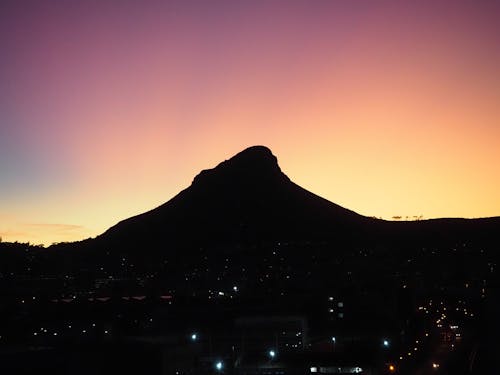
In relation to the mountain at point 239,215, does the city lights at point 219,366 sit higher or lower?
lower

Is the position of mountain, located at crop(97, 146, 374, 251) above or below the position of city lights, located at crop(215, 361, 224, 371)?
above

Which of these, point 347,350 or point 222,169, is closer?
point 347,350

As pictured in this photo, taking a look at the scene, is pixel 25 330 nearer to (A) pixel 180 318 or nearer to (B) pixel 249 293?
(A) pixel 180 318

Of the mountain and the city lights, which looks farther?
the mountain

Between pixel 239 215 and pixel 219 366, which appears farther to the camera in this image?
pixel 239 215

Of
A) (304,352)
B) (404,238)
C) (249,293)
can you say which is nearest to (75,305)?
(304,352)

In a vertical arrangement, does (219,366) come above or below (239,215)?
below

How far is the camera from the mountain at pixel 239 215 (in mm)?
110875

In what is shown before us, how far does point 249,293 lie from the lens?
65.5 m

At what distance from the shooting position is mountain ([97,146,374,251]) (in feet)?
364

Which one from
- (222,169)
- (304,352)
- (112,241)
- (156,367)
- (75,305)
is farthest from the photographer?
(222,169)

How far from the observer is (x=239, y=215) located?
119m

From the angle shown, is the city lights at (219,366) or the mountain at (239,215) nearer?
the city lights at (219,366)

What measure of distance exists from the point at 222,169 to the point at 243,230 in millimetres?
24742
